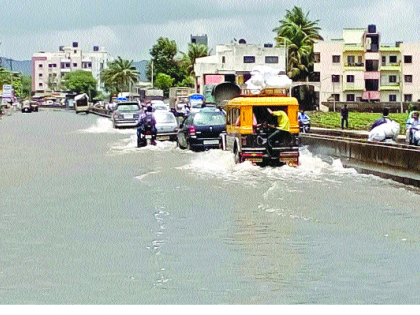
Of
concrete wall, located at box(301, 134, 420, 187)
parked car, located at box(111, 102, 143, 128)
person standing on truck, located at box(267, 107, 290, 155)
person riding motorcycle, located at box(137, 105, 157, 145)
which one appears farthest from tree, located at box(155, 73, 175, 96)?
person standing on truck, located at box(267, 107, 290, 155)

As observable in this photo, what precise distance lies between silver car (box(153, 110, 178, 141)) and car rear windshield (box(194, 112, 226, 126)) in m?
6.16

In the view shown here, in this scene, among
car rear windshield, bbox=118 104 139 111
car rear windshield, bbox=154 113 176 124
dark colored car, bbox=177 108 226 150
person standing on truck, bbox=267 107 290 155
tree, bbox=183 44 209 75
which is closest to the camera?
person standing on truck, bbox=267 107 290 155

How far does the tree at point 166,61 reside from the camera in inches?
6403

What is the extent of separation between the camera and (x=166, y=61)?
165m

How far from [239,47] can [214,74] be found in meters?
4.33

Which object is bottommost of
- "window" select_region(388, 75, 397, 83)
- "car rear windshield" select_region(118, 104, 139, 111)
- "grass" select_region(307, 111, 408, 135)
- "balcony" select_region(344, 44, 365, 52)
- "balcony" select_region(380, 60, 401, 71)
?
"grass" select_region(307, 111, 408, 135)

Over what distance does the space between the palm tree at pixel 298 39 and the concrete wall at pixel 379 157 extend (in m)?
86.8

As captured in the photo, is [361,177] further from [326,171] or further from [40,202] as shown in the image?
[40,202]

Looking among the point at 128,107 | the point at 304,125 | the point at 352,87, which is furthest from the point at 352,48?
the point at 304,125

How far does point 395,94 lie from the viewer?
110m

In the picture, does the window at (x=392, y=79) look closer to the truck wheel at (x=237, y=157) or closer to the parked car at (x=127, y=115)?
the parked car at (x=127, y=115)

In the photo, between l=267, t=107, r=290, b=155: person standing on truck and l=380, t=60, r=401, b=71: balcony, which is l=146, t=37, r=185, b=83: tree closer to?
l=380, t=60, r=401, b=71: balcony

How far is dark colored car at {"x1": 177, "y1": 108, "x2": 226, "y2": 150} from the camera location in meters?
34.8

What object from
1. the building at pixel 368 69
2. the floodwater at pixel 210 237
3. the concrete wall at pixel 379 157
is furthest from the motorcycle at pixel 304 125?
the building at pixel 368 69
